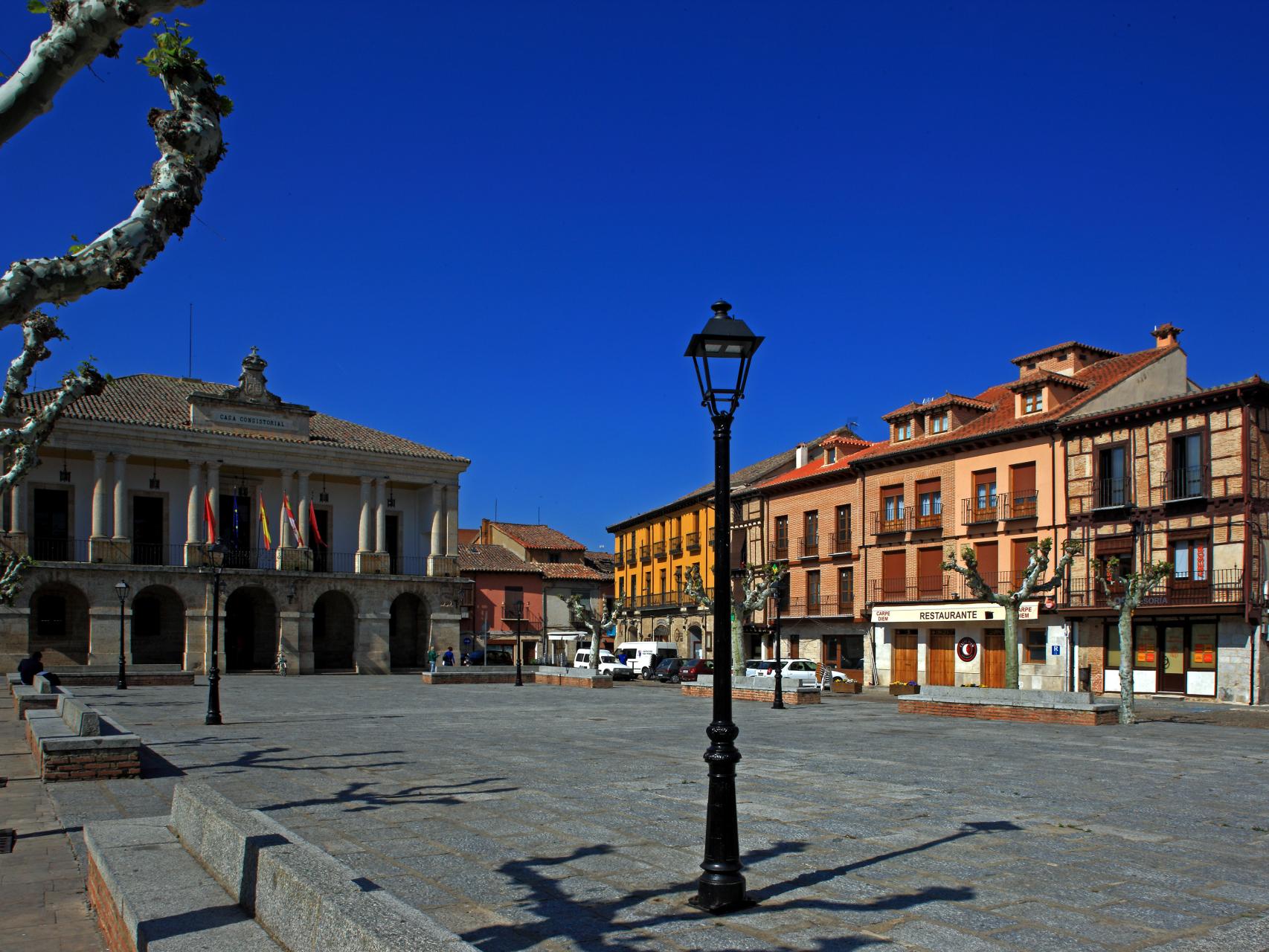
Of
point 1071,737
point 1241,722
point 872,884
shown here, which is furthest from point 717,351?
point 1241,722

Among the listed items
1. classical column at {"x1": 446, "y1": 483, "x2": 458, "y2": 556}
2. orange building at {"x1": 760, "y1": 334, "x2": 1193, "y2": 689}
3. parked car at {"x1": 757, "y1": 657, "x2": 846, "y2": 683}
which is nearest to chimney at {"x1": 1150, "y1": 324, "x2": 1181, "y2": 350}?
orange building at {"x1": 760, "y1": 334, "x2": 1193, "y2": 689}

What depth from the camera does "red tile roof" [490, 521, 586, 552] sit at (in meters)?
75.1

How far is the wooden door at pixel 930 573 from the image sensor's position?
1655 inches

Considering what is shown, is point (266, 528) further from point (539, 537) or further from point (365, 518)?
point (539, 537)

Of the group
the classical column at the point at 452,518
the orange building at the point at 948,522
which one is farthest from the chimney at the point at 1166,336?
the classical column at the point at 452,518

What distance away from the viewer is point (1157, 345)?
40219 mm

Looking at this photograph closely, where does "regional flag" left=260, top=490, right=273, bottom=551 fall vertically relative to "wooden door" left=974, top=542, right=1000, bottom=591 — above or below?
above

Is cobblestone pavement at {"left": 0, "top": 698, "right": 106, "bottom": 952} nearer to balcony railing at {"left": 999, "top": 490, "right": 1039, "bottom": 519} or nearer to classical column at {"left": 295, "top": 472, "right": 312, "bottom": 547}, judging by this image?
balcony railing at {"left": 999, "top": 490, "right": 1039, "bottom": 519}

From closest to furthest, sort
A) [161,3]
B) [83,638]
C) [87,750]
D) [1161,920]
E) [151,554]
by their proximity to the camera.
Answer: [161,3] < [1161,920] < [87,750] < [83,638] < [151,554]

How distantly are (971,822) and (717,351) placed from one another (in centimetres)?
531

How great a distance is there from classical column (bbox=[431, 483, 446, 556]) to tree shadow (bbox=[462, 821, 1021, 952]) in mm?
46375

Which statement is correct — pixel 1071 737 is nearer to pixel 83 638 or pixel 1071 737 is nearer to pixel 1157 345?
pixel 1157 345

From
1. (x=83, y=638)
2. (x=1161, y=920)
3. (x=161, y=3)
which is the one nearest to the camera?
(x=161, y=3)

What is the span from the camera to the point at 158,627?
156ft
